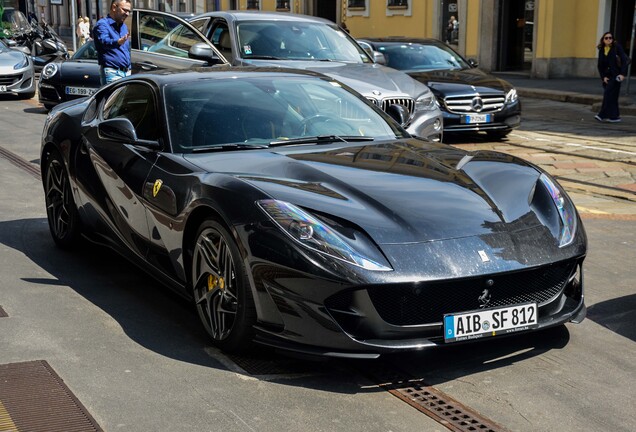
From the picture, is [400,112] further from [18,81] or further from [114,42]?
[18,81]

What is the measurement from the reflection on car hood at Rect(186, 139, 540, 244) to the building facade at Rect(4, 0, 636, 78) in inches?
765

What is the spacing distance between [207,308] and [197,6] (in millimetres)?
45042

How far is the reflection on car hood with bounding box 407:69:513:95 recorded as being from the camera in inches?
551

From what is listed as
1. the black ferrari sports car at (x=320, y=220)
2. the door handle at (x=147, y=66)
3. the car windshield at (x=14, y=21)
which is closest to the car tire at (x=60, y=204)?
the black ferrari sports car at (x=320, y=220)

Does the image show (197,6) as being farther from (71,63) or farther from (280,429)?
(280,429)

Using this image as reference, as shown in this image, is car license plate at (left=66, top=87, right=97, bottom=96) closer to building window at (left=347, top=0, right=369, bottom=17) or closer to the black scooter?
the black scooter

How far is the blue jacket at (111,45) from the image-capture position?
1132 cm

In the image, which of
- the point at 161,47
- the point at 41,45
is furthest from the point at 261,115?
the point at 41,45

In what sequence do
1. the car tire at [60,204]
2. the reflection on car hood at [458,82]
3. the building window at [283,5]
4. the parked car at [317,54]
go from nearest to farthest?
the car tire at [60,204], the parked car at [317,54], the reflection on car hood at [458,82], the building window at [283,5]

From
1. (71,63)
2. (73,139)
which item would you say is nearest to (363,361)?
(73,139)

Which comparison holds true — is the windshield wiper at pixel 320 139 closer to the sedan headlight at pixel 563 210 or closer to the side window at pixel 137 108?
the side window at pixel 137 108

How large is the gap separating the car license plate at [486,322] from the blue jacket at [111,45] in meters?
7.81

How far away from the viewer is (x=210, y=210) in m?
Result: 4.93

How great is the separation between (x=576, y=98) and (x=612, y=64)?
141 inches
